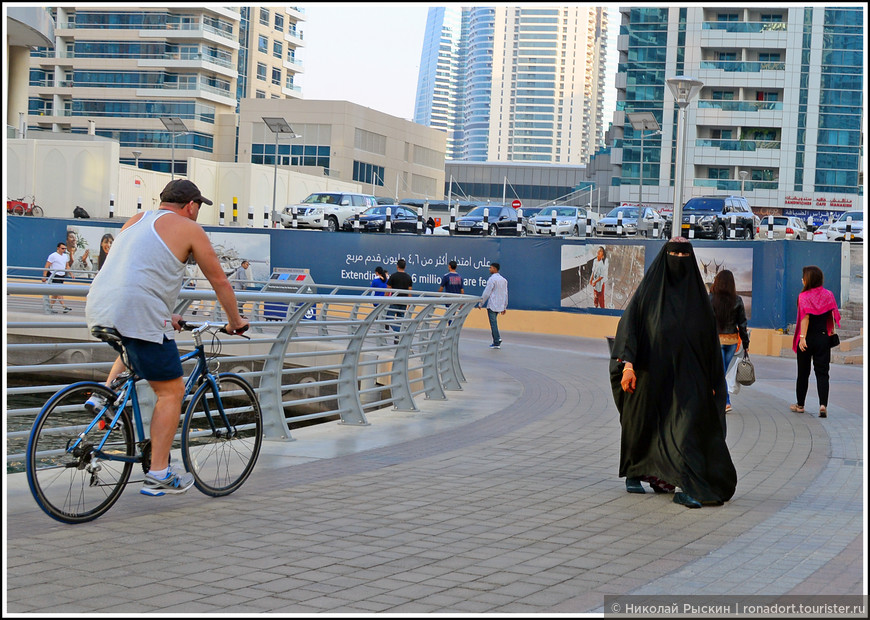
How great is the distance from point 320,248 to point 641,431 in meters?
24.0

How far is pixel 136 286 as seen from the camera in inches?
239

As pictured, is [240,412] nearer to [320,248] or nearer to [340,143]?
[320,248]

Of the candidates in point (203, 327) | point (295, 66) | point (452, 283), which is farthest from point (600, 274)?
point (295, 66)

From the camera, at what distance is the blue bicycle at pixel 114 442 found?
6000 millimetres

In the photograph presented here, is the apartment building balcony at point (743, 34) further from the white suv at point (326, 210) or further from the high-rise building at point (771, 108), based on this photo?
the white suv at point (326, 210)

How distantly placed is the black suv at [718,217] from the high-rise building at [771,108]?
41903mm

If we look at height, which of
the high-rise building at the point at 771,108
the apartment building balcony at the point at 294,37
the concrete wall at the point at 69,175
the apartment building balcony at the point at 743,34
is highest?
the apartment building balcony at the point at 294,37

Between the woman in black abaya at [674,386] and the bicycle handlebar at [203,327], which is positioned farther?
the woman in black abaya at [674,386]

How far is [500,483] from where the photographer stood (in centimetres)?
789

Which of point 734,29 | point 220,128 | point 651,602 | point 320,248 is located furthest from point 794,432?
point 220,128

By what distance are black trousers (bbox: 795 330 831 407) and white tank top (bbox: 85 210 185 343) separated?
30.1 ft

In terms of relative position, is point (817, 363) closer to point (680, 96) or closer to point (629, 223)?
→ point (680, 96)

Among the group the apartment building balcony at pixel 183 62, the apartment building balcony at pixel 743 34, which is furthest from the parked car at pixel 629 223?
the apartment building balcony at pixel 183 62

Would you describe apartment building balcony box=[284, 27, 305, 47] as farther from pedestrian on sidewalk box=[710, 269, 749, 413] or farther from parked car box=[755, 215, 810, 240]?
pedestrian on sidewalk box=[710, 269, 749, 413]
